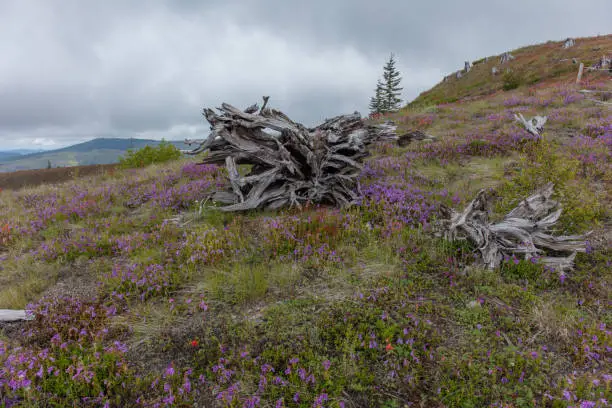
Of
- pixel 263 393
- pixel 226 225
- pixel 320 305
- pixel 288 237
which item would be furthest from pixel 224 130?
pixel 263 393

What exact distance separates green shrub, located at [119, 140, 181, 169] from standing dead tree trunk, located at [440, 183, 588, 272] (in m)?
16.8

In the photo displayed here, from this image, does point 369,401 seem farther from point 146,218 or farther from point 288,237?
point 146,218

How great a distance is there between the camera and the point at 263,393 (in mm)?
2885

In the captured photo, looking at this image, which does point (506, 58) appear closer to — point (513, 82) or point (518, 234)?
point (513, 82)

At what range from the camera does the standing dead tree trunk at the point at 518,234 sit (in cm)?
463

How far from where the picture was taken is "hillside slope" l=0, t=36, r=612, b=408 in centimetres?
294

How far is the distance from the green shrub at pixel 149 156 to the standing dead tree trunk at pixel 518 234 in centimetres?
1676

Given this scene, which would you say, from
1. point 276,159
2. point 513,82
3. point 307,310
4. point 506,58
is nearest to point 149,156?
point 276,159

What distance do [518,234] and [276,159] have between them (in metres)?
5.36

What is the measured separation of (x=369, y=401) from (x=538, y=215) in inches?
179

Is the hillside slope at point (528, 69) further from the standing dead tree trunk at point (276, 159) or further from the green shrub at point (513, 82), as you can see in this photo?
the standing dead tree trunk at point (276, 159)

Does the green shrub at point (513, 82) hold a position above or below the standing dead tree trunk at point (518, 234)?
above

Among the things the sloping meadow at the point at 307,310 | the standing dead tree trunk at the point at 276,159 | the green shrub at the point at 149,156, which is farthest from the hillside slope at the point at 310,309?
the green shrub at the point at 149,156

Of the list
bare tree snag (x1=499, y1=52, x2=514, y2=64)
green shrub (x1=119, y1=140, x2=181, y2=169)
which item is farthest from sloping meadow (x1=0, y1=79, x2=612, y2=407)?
bare tree snag (x1=499, y1=52, x2=514, y2=64)
